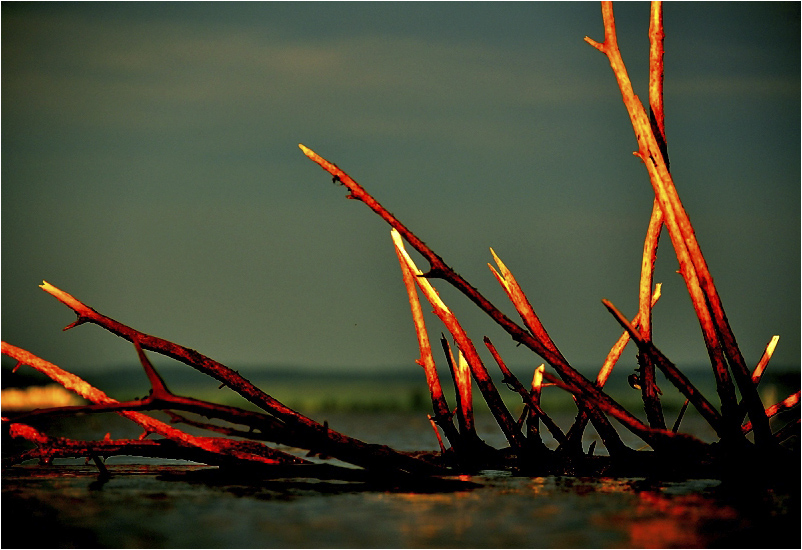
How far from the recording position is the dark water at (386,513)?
6.49 metres

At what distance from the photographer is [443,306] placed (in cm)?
968

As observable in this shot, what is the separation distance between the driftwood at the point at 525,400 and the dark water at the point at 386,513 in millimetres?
247

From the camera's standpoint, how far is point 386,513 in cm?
742

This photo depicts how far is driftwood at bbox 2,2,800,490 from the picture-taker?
26.2ft

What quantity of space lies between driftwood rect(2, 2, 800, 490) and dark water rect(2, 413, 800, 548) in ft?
0.81

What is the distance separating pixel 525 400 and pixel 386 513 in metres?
2.24

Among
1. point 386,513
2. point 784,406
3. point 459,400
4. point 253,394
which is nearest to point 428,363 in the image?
→ point 459,400

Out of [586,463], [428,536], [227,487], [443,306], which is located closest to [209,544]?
[428,536]

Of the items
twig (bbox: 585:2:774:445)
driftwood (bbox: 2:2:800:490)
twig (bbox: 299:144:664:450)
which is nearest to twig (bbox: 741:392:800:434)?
driftwood (bbox: 2:2:800:490)

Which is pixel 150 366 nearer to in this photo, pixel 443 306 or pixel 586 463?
pixel 443 306

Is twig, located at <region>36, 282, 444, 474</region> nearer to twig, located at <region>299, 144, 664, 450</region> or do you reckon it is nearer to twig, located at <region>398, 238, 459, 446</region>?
twig, located at <region>398, 238, 459, 446</region>

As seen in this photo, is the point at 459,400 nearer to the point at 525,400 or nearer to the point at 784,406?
the point at 525,400

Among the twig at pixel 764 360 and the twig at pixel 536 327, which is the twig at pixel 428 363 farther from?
the twig at pixel 764 360

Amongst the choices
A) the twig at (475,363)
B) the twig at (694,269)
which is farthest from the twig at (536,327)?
the twig at (694,269)
